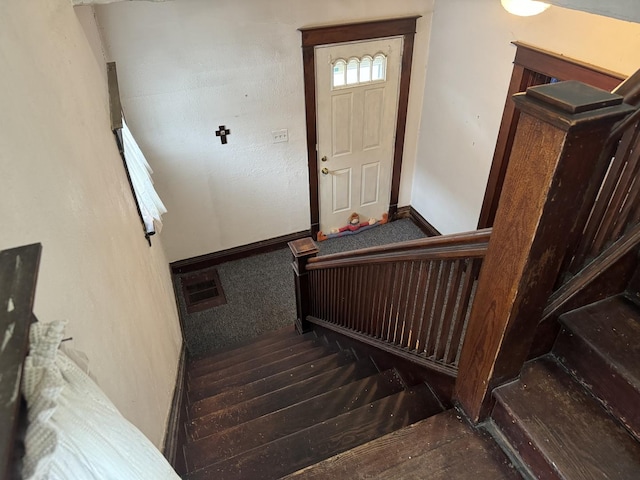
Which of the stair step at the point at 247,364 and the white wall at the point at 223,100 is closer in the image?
the stair step at the point at 247,364

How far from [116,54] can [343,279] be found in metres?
2.29

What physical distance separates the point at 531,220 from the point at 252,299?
126 inches

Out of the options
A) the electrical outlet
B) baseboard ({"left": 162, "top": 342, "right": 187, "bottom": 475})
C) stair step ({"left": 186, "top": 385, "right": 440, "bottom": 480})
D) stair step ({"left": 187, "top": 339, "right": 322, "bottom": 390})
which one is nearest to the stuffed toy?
the electrical outlet

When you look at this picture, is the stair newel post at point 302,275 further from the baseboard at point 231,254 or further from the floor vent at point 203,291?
the baseboard at point 231,254

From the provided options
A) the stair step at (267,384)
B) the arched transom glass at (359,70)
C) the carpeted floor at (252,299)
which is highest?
the arched transom glass at (359,70)

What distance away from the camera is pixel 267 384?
2.59 metres

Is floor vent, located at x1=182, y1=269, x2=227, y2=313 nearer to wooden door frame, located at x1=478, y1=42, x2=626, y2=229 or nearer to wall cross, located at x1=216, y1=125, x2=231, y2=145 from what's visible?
wall cross, located at x1=216, y1=125, x2=231, y2=145

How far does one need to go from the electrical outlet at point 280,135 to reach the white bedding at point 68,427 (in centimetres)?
342

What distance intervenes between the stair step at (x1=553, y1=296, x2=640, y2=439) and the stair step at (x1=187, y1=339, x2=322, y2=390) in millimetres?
1889

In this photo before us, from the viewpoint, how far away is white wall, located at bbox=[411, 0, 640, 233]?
2.59m

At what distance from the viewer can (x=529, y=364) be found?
153cm

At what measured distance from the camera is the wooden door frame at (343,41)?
3631 millimetres

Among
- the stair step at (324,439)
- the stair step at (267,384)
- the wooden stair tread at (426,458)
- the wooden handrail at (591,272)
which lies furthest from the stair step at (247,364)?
the wooden handrail at (591,272)

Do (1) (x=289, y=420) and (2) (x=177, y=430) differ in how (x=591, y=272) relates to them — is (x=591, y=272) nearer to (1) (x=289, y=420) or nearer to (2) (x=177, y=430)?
(1) (x=289, y=420)
